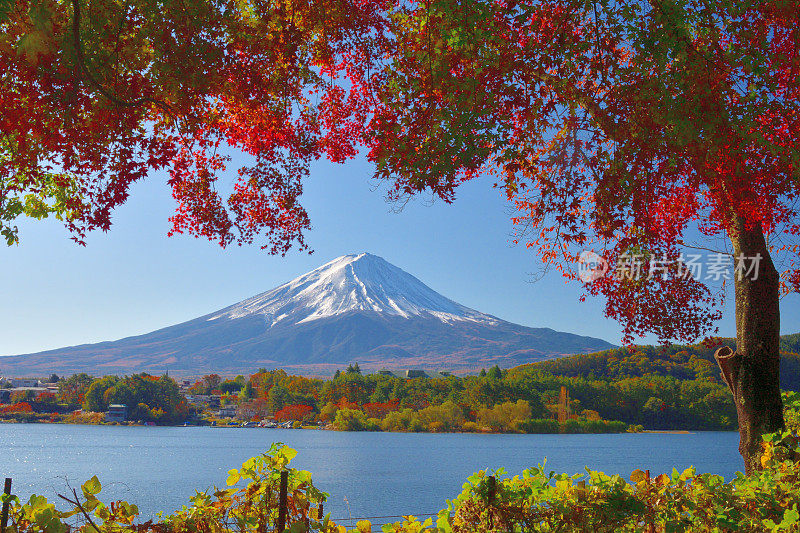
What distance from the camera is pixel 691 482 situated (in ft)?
9.89

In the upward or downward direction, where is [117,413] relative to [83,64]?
downward

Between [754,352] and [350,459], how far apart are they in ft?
141

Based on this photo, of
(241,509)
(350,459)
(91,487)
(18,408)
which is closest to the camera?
(91,487)

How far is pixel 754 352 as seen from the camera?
4.39 meters

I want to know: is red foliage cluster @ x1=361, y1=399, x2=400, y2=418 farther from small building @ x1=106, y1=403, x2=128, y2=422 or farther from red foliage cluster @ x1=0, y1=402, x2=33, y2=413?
red foliage cluster @ x1=0, y1=402, x2=33, y2=413

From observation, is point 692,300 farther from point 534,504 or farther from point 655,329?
point 534,504

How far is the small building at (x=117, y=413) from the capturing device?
77.1 m

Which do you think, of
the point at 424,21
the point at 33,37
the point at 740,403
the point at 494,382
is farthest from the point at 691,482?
the point at 494,382

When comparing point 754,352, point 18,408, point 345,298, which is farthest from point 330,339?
point 754,352

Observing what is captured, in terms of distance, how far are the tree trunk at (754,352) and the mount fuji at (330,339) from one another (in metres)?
143

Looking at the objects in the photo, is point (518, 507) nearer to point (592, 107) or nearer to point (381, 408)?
point (592, 107)

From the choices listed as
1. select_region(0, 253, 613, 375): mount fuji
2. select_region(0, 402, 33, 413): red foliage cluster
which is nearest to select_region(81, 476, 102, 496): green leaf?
select_region(0, 402, 33, 413): red foliage cluster

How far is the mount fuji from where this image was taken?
15250 centimetres

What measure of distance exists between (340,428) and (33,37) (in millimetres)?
72435
